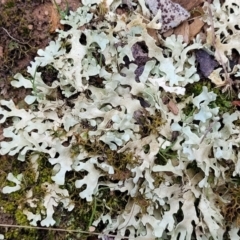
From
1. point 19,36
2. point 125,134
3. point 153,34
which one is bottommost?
point 125,134

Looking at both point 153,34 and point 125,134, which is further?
point 153,34

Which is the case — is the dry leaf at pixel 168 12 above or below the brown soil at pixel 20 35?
above

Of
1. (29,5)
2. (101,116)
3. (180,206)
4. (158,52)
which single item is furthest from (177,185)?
(29,5)

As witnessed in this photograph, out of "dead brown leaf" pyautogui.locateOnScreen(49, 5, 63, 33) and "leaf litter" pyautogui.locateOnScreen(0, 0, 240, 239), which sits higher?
"dead brown leaf" pyautogui.locateOnScreen(49, 5, 63, 33)

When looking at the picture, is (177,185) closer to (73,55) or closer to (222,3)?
(73,55)

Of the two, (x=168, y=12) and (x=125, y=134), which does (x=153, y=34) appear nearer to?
(x=168, y=12)

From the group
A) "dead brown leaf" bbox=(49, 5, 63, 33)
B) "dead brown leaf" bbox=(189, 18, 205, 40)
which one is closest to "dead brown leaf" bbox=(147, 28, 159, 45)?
"dead brown leaf" bbox=(189, 18, 205, 40)

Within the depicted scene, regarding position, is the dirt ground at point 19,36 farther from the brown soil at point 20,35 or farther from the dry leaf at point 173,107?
the dry leaf at point 173,107

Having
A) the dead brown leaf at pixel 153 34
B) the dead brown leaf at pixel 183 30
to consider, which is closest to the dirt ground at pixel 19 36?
the dead brown leaf at pixel 153 34

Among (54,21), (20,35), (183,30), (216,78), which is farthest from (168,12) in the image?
(20,35)

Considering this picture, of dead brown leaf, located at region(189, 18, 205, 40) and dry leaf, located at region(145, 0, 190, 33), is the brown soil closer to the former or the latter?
dry leaf, located at region(145, 0, 190, 33)

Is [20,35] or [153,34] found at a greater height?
[153,34]
